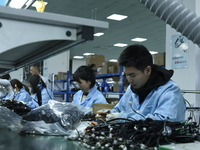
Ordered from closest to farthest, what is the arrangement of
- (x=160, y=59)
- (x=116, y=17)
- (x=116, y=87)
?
1. (x=160, y=59)
2. (x=116, y=87)
3. (x=116, y=17)

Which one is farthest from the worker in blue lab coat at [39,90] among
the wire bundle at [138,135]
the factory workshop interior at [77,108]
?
the wire bundle at [138,135]

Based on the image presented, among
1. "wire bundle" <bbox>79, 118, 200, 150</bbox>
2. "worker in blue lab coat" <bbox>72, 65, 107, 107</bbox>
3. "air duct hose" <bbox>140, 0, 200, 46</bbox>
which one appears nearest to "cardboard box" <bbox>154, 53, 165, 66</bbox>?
"worker in blue lab coat" <bbox>72, 65, 107, 107</bbox>

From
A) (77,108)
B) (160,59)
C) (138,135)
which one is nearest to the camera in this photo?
(138,135)

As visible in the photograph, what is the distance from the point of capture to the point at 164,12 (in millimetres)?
1968

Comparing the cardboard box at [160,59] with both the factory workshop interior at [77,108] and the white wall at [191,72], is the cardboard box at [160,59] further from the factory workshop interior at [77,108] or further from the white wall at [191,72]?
the factory workshop interior at [77,108]

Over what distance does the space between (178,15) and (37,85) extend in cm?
274

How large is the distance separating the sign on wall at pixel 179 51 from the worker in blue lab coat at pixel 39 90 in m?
2.16

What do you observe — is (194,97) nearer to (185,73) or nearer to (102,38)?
(185,73)

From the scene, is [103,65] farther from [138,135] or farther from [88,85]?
[138,135]

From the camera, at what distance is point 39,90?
4.02 meters

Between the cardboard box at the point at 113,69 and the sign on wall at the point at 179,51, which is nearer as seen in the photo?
the sign on wall at the point at 179,51

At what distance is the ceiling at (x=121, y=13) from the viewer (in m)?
6.65

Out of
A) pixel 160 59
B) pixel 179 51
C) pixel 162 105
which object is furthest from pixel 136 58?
pixel 160 59

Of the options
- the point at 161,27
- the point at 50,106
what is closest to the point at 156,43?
the point at 161,27
